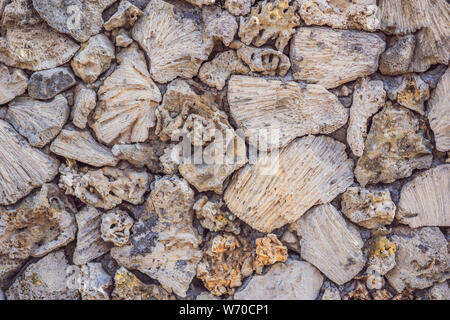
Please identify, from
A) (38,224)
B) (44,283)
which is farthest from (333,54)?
(44,283)

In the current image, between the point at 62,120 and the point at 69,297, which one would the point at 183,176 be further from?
the point at 69,297

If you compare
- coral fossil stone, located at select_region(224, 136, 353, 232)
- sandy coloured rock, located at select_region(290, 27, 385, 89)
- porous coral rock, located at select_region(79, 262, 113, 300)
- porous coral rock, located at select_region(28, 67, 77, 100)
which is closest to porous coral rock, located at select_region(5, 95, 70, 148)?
porous coral rock, located at select_region(28, 67, 77, 100)

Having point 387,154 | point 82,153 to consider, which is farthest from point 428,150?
point 82,153

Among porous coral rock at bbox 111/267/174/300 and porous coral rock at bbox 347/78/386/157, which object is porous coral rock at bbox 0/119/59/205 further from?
porous coral rock at bbox 347/78/386/157

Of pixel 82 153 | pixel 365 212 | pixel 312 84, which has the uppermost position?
pixel 312 84

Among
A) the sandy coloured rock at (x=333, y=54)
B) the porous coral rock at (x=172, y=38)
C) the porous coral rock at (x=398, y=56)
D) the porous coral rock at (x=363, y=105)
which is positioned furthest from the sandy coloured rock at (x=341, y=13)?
the porous coral rock at (x=172, y=38)

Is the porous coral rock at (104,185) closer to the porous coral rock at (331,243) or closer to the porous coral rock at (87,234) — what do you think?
the porous coral rock at (87,234)
